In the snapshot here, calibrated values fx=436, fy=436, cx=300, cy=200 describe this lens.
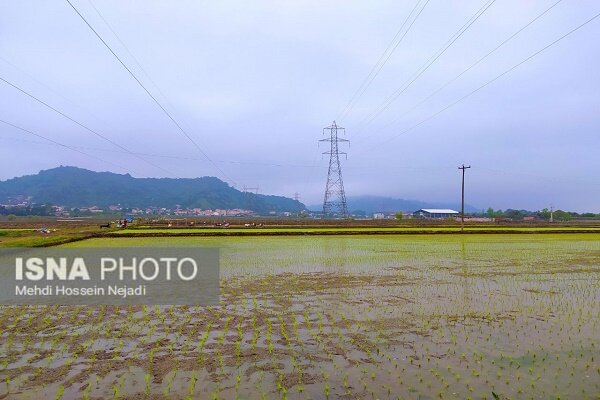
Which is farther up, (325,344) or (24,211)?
(24,211)

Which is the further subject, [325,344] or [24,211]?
[24,211]

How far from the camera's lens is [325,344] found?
7340 mm

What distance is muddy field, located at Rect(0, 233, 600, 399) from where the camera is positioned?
5.58 m

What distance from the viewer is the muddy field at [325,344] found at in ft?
18.3

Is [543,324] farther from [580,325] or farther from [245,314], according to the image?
[245,314]

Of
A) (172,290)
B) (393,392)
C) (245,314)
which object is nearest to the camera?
(393,392)

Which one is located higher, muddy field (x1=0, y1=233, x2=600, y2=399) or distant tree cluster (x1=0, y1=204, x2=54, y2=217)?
distant tree cluster (x1=0, y1=204, x2=54, y2=217)

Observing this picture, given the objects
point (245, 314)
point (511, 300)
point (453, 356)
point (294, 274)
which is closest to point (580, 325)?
point (511, 300)

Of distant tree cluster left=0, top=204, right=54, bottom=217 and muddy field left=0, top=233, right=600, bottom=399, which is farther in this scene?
distant tree cluster left=0, top=204, right=54, bottom=217

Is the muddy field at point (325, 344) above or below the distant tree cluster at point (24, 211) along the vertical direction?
below

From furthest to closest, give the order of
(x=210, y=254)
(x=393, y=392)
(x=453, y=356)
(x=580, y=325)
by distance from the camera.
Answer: (x=210, y=254) < (x=580, y=325) < (x=453, y=356) < (x=393, y=392)

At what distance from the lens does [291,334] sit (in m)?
7.98

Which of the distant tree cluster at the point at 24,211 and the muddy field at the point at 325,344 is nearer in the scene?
the muddy field at the point at 325,344

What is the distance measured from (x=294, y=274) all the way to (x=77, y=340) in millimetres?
8564
